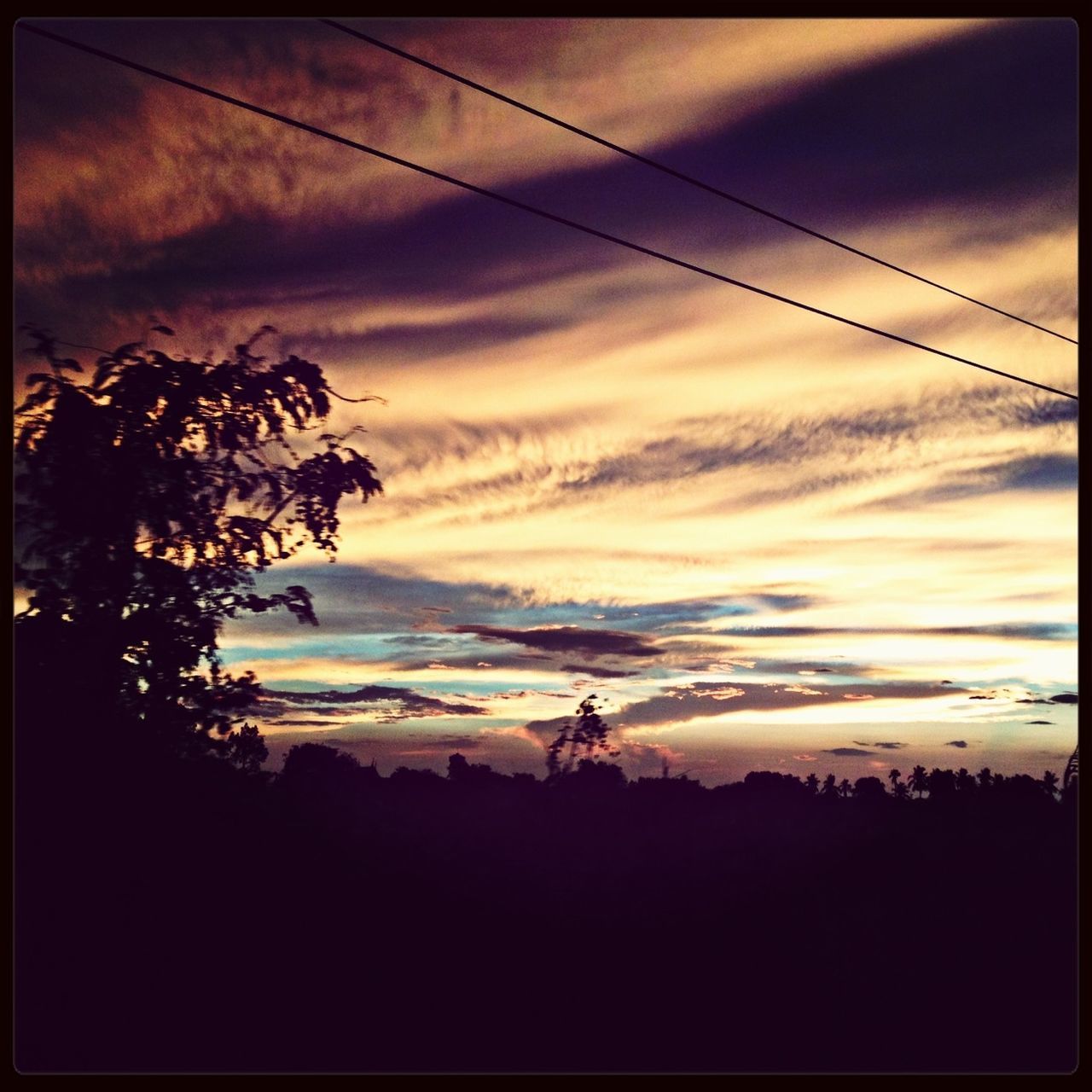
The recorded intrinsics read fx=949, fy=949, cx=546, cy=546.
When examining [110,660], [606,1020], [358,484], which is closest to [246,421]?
[358,484]

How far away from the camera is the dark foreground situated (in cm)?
762

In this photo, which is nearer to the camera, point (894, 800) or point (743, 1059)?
point (743, 1059)

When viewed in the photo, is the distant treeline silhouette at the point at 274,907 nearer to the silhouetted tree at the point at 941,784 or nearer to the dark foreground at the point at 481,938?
the dark foreground at the point at 481,938

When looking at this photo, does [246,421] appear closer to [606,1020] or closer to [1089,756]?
[606,1020]

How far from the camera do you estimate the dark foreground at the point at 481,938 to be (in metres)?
7.62

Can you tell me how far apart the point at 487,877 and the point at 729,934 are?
2.63m

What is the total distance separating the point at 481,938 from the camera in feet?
30.2

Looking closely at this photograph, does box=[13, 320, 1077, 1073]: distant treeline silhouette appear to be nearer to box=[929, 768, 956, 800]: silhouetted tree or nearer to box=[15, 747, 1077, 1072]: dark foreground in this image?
box=[15, 747, 1077, 1072]: dark foreground

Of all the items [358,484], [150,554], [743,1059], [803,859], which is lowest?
[743,1059]

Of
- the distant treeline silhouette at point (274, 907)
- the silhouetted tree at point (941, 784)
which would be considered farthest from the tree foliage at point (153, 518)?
the silhouetted tree at point (941, 784)

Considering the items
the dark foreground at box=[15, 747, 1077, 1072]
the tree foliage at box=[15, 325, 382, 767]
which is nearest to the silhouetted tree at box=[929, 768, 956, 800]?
the dark foreground at box=[15, 747, 1077, 1072]

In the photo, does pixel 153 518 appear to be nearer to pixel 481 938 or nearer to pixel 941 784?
pixel 481 938

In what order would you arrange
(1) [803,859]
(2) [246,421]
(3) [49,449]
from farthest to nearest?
(1) [803,859], (2) [246,421], (3) [49,449]

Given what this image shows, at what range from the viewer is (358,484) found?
892 centimetres
